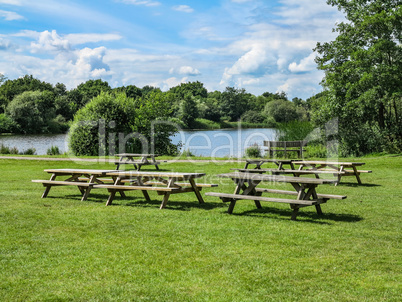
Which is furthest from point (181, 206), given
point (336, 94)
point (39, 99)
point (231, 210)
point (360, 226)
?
point (39, 99)

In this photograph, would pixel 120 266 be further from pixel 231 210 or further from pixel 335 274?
pixel 231 210

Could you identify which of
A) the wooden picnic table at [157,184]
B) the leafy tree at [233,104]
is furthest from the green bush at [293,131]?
the leafy tree at [233,104]

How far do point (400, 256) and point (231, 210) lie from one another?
11.0 feet

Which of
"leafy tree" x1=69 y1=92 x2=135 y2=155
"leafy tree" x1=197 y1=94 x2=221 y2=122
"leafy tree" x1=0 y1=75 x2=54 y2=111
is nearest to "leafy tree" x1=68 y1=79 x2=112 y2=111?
"leafy tree" x1=0 y1=75 x2=54 y2=111

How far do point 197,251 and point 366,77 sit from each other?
19.1 m

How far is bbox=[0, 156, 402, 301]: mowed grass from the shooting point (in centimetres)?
429

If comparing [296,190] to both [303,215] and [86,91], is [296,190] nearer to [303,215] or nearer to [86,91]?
[303,215]

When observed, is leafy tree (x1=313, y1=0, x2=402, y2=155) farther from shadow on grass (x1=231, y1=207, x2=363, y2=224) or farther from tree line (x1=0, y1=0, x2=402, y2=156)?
shadow on grass (x1=231, y1=207, x2=363, y2=224)

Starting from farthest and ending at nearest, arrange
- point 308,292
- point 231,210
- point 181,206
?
point 181,206 < point 231,210 < point 308,292

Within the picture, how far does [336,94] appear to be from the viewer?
25.2 m

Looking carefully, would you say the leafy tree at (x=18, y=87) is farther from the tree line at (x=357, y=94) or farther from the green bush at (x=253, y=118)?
the tree line at (x=357, y=94)

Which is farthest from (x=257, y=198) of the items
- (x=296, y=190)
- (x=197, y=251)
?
(x=197, y=251)

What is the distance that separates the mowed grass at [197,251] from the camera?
4.29 m

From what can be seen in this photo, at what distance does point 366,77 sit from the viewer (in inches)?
866
